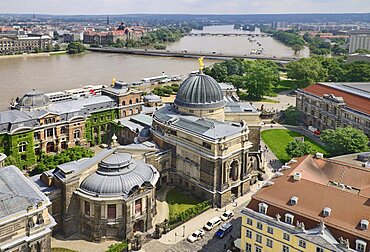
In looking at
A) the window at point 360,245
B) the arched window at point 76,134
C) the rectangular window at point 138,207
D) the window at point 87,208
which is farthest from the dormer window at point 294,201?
the arched window at point 76,134

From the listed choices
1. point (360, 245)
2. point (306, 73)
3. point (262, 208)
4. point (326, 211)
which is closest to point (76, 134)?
point (262, 208)

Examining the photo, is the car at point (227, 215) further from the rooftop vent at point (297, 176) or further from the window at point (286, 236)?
the window at point (286, 236)

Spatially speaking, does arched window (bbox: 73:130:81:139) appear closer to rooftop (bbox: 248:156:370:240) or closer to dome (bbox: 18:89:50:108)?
dome (bbox: 18:89:50:108)

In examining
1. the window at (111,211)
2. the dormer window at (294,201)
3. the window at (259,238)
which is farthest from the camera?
the window at (111,211)

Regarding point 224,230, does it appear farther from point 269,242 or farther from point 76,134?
point 76,134

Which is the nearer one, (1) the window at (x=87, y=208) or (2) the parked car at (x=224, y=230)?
(1) the window at (x=87, y=208)

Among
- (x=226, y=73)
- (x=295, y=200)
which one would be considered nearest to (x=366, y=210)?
(x=295, y=200)

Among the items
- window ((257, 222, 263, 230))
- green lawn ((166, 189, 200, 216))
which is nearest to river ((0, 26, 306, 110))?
green lawn ((166, 189, 200, 216))
